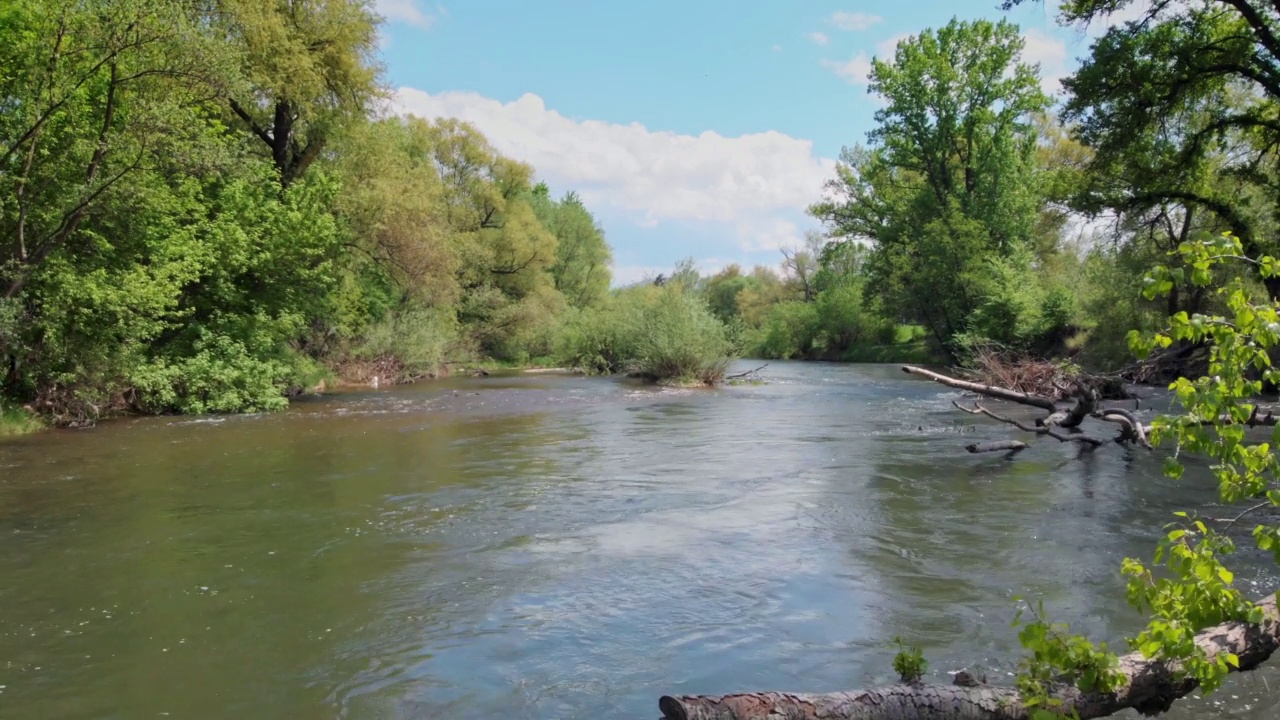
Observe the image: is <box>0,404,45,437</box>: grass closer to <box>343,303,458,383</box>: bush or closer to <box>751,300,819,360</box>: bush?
<box>343,303,458,383</box>: bush

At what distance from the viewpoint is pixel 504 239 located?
1892 inches

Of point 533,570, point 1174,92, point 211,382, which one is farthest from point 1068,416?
point 211,382

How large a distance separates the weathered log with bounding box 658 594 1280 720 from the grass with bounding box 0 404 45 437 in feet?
59.6

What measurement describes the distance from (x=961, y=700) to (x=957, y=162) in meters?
45.4

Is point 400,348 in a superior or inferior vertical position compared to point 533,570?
superior

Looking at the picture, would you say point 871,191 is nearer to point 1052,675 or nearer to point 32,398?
point 32,398

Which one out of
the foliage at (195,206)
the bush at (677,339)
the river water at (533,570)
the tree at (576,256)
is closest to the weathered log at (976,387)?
the river water at (533,570)

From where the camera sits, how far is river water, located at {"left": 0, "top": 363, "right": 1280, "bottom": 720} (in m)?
4.88

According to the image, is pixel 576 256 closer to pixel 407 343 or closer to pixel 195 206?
pixel 407 343

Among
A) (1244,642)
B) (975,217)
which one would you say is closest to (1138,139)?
(1244,642)

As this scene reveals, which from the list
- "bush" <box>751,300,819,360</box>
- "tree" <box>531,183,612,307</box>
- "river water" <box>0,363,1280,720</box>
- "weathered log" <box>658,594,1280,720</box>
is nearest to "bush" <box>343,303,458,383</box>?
"river water" <box>0,363,1280,720</box>

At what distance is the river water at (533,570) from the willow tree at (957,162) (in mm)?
28465

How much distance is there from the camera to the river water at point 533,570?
192 inches

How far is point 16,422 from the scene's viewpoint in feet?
54.0
